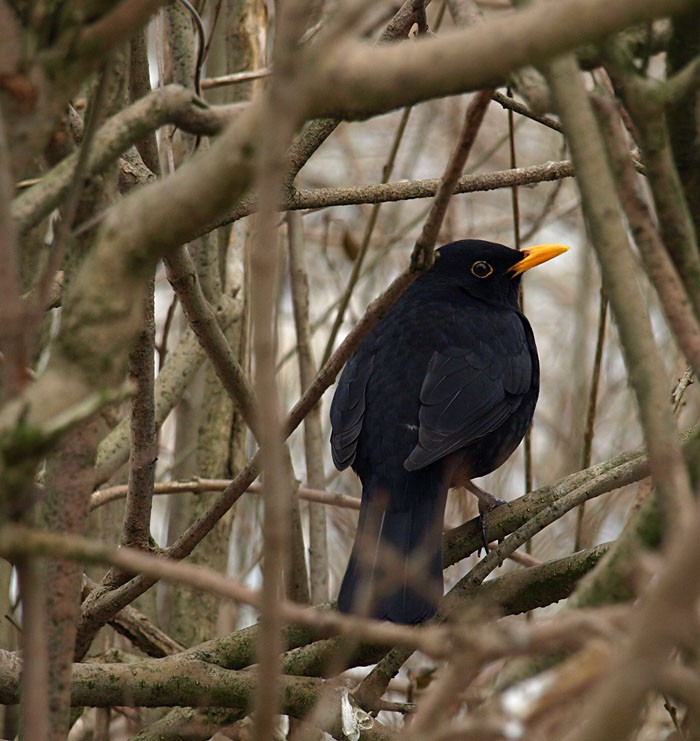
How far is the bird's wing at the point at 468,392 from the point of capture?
4602 mm

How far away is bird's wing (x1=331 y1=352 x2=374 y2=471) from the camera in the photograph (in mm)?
4773

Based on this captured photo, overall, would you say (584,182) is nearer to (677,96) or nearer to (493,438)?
(677,96)

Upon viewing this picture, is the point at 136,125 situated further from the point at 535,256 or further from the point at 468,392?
the point at 535,256

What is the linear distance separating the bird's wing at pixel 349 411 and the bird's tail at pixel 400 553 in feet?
0.63

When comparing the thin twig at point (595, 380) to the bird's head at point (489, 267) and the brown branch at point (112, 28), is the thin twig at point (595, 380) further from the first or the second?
the brown branch at point (112, 28)

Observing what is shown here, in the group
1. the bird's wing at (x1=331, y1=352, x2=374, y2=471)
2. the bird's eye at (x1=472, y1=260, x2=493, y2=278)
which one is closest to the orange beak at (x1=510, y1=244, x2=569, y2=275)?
the bird's eye at (x1=472, y1=260, x2=493, y2=278)

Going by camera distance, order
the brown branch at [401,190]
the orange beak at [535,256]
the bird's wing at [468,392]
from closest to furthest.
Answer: the brown branch at [401,190], the bird's wing at [468,392], the orange beak at [535,256]

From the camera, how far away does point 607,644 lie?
134 cm

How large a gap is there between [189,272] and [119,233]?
59.8 inches

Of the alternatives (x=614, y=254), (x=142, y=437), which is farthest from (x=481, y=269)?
(x=614, y=254)

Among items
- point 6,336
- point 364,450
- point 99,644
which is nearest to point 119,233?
point 6,336

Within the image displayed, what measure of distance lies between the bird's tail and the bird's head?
4.66ft

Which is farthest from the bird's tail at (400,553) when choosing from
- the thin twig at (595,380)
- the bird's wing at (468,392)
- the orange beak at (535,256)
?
the orange beak at (535,256)

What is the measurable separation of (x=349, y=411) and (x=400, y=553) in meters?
0.84
